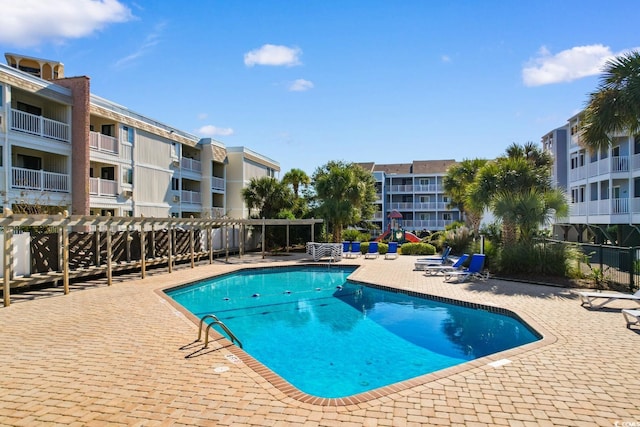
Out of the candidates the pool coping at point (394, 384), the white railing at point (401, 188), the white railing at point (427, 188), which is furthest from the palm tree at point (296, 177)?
the pool coping at point (394, 384)

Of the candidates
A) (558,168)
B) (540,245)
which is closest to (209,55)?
(540,245)

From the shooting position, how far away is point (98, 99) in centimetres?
2094

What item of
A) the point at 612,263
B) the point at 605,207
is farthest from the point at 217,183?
the point at 612,263

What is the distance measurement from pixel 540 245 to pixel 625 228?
36.1ft

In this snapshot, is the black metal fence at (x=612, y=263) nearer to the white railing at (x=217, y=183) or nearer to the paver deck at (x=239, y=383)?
the paver deck at (x=239, y=383)

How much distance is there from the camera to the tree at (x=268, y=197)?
28.9 meters

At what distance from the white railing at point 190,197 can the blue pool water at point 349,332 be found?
1411 cm

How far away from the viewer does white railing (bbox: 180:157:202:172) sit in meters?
28.6

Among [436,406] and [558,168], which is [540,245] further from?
[558,168]

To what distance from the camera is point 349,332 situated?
10.0 metres

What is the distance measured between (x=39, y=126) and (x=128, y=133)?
543 centimetres

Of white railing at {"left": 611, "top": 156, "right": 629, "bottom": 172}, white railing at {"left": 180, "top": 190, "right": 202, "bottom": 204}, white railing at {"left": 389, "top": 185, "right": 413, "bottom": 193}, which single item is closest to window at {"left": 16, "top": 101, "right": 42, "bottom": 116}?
white railing at {"left": 180, "top": 190, "right": 202, "bottom": 204}

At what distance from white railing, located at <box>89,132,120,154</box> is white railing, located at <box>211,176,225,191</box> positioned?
928 centimetres

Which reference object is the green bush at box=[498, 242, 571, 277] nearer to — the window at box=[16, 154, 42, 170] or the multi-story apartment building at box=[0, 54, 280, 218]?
the multi-story apartment building at box=[0, 54, 280, 218]
